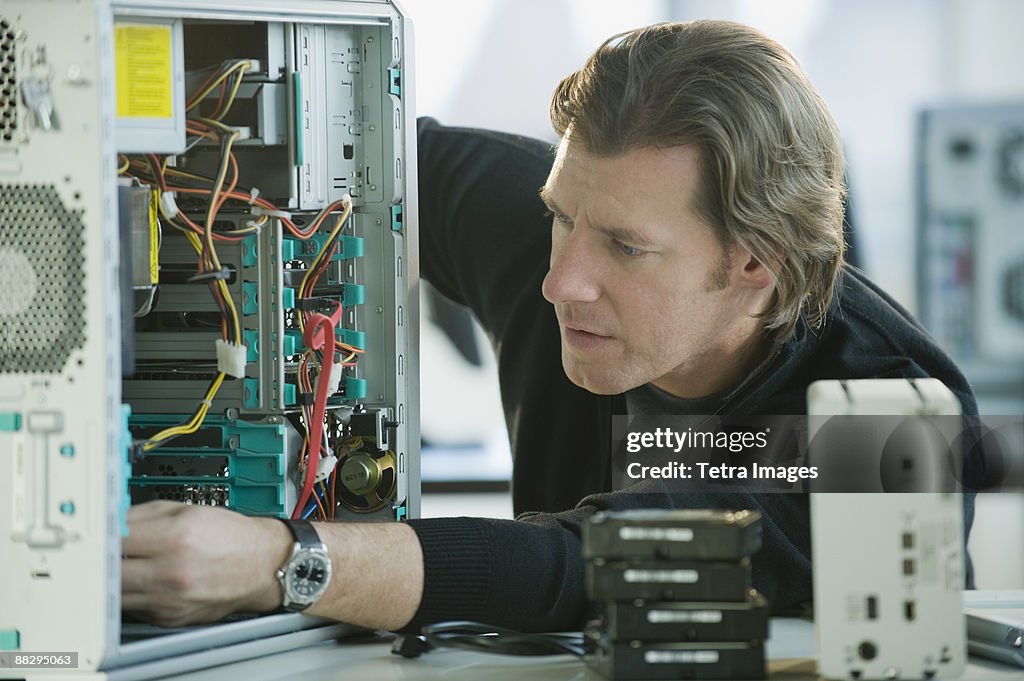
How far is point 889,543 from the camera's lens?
957 millimetres

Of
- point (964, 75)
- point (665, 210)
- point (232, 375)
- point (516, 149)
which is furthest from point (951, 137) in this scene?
point (232, 375)

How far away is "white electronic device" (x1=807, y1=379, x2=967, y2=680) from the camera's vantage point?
96 centimetres

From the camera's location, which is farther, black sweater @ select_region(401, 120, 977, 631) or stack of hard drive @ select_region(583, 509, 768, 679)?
black sweater @ select_region(401, 120, 977, 631)

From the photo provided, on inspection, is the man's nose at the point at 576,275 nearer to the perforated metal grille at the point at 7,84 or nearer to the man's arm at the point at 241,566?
the man's arm at the point at 241,566

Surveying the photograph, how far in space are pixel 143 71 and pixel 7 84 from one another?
0.54 ft

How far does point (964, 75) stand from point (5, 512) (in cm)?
368

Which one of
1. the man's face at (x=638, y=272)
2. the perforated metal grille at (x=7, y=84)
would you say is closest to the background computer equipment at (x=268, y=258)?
the perforated metal grille at (x=7, y=84)

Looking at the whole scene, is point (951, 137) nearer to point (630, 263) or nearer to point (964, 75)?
point (964, 75)

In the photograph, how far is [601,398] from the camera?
181 cm

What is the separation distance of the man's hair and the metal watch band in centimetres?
60

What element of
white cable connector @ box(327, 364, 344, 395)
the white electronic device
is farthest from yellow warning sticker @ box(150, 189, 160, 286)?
the white electronic device

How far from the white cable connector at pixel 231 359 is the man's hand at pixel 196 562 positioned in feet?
0.70

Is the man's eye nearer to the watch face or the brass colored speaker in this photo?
the brass colored speaker

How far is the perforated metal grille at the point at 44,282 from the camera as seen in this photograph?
3.21 feet
